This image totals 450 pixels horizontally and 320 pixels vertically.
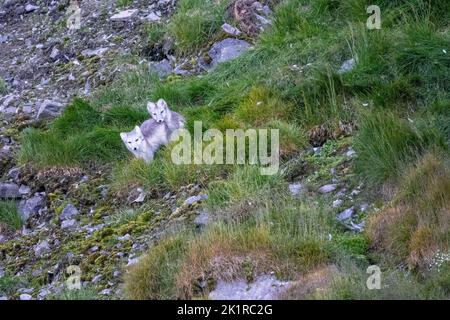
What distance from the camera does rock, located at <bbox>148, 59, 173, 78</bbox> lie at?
12406mm

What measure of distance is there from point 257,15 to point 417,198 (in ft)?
17.7

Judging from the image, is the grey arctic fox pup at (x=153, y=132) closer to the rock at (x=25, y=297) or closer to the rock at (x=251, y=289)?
the rock at (x=25, y=297)

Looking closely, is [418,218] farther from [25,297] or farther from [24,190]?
[24,190]

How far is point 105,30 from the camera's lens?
1398cm

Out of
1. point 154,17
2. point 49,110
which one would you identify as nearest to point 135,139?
point 49,110

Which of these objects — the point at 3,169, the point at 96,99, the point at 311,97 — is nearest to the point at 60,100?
the point at 96,99

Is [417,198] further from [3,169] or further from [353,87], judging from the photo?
[3,169]

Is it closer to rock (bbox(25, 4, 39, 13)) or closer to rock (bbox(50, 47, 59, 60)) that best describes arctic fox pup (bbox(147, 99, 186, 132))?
rock (bbox(50, 47, 59, 60))

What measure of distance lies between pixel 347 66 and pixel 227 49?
6.97 feet

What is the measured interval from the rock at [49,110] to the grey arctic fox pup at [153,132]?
6.30 feet

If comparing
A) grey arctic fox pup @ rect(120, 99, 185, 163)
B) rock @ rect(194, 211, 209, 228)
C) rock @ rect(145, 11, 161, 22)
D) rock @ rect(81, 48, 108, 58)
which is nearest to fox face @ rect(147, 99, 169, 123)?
grey arctic fox pup @ rect(120, 99, 185, 163)

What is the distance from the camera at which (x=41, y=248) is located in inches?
365

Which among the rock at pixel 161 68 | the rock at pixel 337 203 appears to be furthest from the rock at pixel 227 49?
the rock at pixel 337 203

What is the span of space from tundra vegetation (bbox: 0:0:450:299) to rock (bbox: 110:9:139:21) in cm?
83
